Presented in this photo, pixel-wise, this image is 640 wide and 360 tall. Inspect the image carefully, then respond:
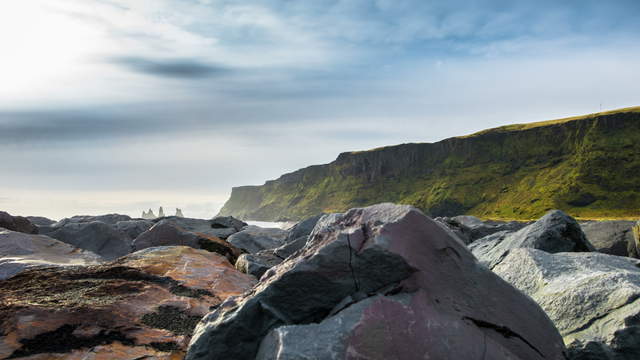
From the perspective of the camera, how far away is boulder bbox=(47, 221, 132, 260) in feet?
71.6

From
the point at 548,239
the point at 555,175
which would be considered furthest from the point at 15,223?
the point at 555,175

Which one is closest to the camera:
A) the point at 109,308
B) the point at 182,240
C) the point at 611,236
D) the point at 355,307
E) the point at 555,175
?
the point at 355,307

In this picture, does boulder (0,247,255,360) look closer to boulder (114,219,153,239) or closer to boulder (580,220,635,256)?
boulder (114,219,153,239)

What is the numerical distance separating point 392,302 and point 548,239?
8073 mm

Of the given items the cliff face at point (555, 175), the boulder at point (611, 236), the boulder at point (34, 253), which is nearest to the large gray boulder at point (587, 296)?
the boulder at point (34, 253)

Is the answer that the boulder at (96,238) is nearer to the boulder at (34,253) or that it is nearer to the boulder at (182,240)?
the boulder at (182,240)

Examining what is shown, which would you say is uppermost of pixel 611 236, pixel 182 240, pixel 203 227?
pixel 182 240

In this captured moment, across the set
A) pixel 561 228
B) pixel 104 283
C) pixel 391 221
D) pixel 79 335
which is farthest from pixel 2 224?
pixel 561 228

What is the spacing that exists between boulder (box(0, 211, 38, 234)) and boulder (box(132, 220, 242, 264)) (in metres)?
8.15

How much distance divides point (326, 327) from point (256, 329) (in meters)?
1.17

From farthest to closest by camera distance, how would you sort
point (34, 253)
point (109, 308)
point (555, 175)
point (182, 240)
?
point (555, 175)
point (182, 240)
point (34, 253)
point (109, 308)

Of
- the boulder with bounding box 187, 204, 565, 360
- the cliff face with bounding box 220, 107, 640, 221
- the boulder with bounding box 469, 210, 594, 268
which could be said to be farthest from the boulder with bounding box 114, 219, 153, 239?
the cliff face with bounding box 220, 107, 640, 221

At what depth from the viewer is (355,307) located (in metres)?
5.54

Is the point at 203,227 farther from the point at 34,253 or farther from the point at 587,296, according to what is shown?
the point at 587,296
